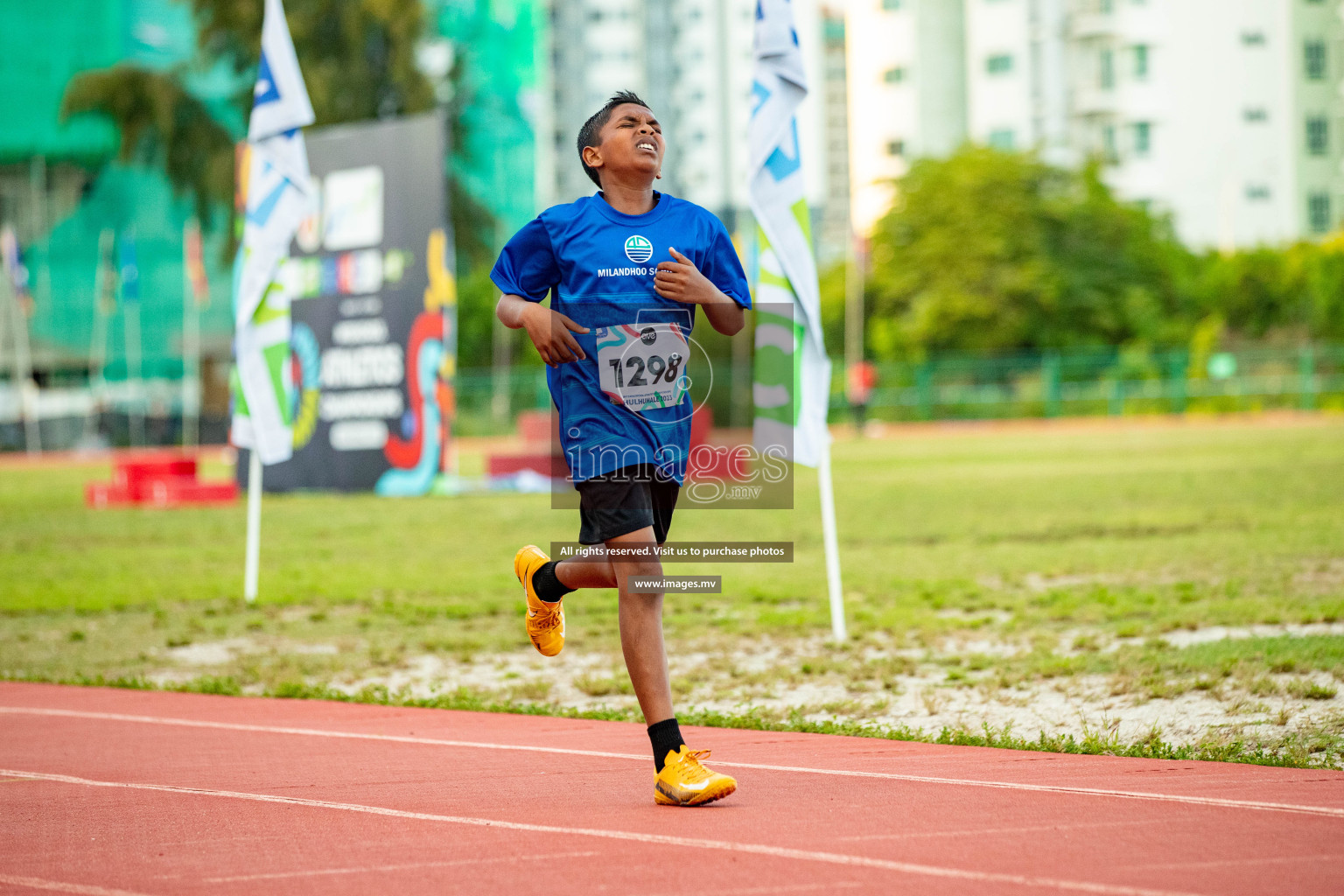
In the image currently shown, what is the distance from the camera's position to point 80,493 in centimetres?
2612

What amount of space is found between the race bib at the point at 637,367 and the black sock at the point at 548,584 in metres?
0.71

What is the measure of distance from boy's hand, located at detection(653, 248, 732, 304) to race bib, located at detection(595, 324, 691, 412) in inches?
6.2

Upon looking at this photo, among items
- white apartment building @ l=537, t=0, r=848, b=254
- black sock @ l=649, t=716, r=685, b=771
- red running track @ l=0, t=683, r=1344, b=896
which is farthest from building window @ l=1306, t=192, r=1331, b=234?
black sock @ l=649, t=716, r=685, b=771

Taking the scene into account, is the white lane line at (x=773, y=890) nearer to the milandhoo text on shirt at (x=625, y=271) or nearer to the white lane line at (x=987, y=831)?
the white lane line at (x=987, y=831)

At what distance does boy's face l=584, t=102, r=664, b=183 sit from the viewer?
4.72 metres

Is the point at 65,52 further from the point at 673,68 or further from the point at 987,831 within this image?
the point at 673,68

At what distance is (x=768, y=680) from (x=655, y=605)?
277 cm

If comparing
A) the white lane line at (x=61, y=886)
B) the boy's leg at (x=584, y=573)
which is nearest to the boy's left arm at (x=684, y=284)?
the boy's leg at (x=584, y=573)

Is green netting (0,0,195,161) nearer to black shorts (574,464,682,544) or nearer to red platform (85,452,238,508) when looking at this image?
red platform (85,452,238,508)

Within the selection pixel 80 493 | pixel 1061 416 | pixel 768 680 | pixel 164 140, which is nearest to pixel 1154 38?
pixel 1061 416

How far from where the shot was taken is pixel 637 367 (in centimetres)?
471

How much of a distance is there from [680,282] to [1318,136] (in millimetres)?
74212

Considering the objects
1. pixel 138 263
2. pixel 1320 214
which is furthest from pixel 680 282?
pixel 1320 214

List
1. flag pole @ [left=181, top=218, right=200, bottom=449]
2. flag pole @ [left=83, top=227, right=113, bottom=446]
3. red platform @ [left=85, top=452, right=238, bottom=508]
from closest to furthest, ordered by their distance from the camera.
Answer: red platform @ [left=85, top=452, right=238, bottom=508] < flag pole @ [left=83, top=227, right=113, bottom=446] < flag pole @ [left=181, top=218, right=200, bottom=449]
